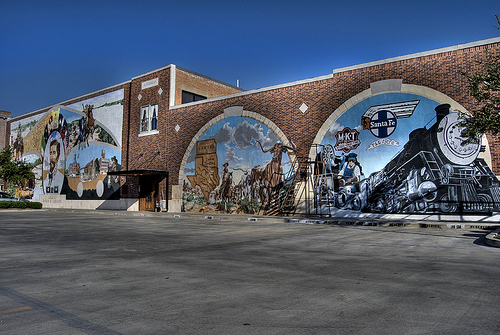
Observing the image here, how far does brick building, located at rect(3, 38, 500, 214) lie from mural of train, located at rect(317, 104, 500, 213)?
0.05m

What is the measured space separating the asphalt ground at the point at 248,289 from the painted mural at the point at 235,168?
14752 millimetres

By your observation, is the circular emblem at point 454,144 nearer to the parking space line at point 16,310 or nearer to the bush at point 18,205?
the parking space line at point 16,310

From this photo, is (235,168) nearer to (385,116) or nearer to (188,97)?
(188,97)

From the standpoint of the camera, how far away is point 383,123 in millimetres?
20734

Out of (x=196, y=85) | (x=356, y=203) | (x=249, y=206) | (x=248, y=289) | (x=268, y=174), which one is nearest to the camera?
(x=248, y=289)

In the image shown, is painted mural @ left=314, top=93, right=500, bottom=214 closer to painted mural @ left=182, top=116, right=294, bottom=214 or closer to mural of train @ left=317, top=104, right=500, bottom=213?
mural of train @ left=317, top=104, right=500, bottom=213

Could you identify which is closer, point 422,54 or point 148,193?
point 422,54

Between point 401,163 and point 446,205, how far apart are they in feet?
9.54

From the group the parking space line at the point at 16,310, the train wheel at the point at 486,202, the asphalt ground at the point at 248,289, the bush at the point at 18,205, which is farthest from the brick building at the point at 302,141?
the parking space line at the point at 16,310

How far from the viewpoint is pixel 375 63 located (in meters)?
21.3

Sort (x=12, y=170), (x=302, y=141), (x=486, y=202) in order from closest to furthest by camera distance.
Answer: (x=486, y=202), (x=302, y=141), (x=12, y=170)

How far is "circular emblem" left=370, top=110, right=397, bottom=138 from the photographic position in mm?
20484

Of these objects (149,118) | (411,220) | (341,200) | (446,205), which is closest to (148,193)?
(149,118)

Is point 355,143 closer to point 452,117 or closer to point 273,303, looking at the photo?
point 452,117
